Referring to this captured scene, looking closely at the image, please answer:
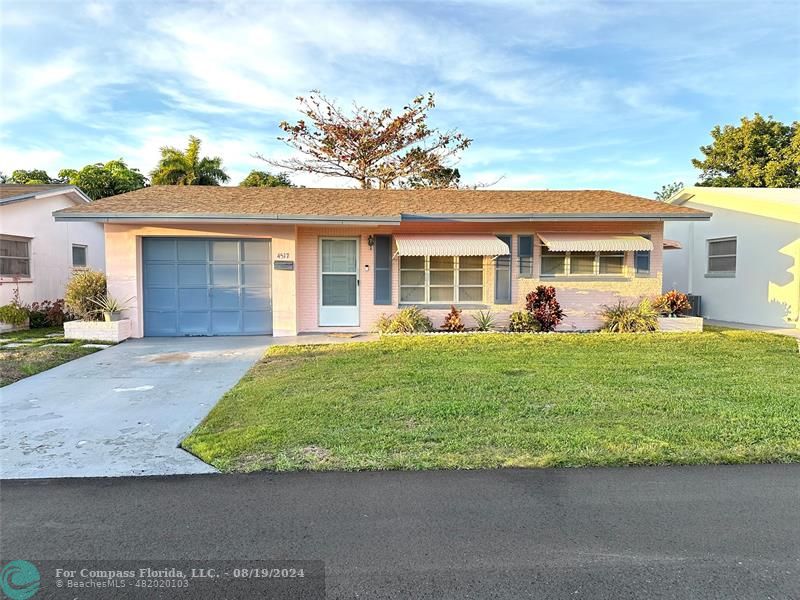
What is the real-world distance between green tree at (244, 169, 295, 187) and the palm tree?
3.93 metres

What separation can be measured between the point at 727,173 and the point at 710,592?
31623mm

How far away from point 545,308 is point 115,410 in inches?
387

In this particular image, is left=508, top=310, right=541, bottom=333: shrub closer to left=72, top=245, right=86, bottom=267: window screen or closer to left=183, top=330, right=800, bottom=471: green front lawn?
left=183, top=330, right=800, bottom=471: green front lawn

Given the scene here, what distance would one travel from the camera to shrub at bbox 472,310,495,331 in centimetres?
1299

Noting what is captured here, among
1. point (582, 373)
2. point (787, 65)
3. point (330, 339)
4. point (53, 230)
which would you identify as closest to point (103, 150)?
point (53, 230)

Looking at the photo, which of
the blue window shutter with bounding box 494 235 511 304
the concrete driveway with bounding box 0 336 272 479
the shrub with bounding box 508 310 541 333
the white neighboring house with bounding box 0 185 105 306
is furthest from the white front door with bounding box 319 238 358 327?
the white neighboring house with bounding box 0 185 105 306

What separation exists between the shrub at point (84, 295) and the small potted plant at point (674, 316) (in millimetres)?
13950

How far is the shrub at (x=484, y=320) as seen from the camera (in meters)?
13.0

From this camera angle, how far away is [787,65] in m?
13.2

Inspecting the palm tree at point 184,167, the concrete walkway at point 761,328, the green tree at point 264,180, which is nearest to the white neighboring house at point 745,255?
the concrete walkway at point 761,328

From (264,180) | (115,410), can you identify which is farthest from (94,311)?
(264,180)

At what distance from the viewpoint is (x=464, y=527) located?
11.3 ft

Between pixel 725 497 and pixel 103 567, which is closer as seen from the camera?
pixel 103 567

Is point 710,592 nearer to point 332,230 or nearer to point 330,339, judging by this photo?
point 330,339
